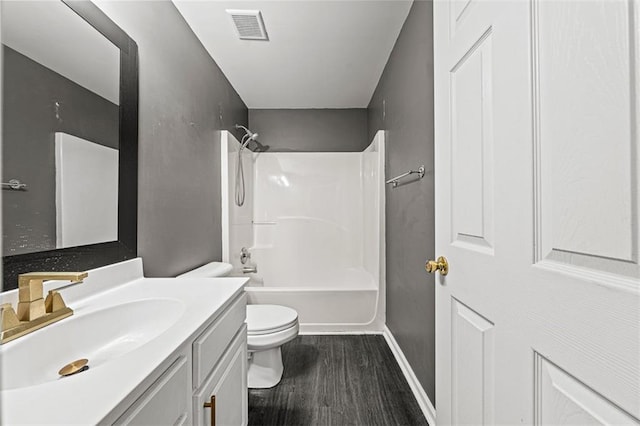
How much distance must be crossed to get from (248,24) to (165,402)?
2053 mm

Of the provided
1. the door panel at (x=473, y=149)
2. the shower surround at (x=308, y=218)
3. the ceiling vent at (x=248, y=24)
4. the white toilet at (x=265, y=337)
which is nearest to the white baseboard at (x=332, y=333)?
the shower surround at (x=308, y=218)

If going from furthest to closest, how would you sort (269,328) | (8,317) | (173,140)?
(269,328) < (173,140) < (8,317)

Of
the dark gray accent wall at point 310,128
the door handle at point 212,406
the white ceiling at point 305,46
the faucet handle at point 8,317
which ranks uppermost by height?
the white ceiling at point 305,46

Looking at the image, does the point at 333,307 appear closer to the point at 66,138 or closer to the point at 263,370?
the point at 263,370

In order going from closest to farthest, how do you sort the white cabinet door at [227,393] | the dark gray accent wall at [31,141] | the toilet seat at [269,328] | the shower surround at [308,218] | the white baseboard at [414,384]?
the dark gray accent wall at [31,141] < the white cabinet door at [227,393] < the white baseboard at [414,384] < the toilet seat at [269,328] < the shower surround at [308,218]

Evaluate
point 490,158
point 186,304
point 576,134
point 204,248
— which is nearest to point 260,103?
point 204,248

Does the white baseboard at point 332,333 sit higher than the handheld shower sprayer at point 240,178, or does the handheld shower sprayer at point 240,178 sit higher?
the handheld shower sprayer at point 240,178

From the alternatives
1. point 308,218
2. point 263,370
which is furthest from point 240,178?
point 263,370

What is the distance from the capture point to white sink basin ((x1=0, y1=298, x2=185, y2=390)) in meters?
0.70

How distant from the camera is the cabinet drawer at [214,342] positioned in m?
0.87

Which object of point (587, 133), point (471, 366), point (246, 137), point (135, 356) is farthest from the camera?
point (246, 137)

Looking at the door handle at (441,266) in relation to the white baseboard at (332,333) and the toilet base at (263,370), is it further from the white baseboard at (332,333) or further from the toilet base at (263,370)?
the white baseboard at (332,333)

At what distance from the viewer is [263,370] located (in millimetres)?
1965

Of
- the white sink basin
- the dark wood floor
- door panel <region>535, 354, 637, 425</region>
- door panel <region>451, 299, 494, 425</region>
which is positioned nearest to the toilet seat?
the dark wood floor
